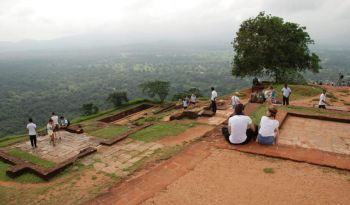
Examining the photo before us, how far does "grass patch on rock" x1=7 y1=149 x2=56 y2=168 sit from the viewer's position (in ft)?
31.2

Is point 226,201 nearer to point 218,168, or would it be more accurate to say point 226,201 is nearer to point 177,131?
point 218,168

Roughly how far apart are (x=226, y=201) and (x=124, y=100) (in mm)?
Answer: 27918

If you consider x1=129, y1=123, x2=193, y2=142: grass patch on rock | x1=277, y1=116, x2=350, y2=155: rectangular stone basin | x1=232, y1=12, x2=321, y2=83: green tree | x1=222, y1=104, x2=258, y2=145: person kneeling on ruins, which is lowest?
x1=129, y1=123, x2=193, y2=142: grass patch on rock

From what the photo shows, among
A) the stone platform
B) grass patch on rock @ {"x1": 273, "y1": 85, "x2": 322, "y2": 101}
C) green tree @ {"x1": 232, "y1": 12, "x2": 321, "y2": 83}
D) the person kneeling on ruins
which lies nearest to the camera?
the person kneeling on ruins

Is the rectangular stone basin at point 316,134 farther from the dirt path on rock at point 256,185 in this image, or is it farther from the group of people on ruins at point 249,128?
the dirt path on rock at point 256,185

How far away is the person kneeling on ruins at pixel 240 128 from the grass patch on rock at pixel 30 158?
6.07m

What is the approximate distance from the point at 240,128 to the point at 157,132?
3.73m

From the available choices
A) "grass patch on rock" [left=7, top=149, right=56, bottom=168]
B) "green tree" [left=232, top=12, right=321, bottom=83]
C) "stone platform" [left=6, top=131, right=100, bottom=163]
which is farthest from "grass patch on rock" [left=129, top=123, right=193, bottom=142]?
"green tree" [left=232, top=12, right=321, bottom=83]

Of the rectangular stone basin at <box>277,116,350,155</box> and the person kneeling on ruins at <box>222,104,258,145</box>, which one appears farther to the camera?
the rectangular stone basin at <box>277,116,350,155</box>

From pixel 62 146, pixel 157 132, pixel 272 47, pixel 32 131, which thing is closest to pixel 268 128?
pixel 157 132

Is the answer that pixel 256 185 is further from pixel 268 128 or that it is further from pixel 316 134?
pixel 316 134

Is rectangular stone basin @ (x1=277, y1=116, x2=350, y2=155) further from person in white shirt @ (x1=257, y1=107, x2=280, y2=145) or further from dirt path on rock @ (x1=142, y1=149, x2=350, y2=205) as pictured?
dirt path on rock @ (x1=142, y1=149, x2=350, y2=205)

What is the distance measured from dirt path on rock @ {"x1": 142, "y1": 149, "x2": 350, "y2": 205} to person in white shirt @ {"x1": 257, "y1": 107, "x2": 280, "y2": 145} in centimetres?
71

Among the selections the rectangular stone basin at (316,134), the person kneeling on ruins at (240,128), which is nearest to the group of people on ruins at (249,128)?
the person kneeling on ruins at (240,128)
